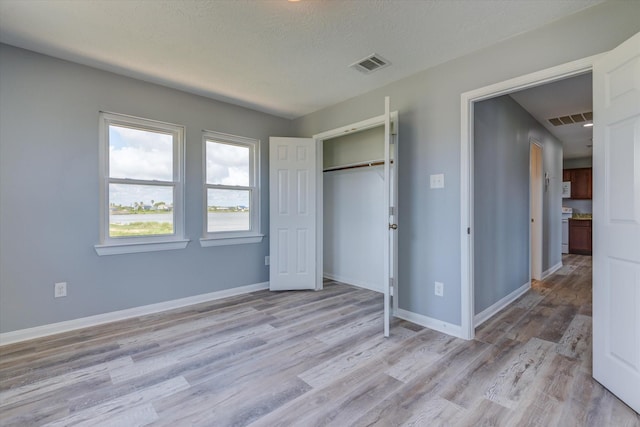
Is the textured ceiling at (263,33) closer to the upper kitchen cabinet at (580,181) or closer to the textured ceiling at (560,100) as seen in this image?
the textured ceiling at (560,100)

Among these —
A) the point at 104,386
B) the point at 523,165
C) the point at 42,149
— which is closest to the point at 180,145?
the point at 42,149

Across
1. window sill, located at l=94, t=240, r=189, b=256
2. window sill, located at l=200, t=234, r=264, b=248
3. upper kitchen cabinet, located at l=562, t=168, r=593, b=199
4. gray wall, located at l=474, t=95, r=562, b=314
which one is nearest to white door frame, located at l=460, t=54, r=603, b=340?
gray wall, located at l=474, t=95, r=562, b=314

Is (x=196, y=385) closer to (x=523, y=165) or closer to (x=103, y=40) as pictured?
(x=103, y=40)

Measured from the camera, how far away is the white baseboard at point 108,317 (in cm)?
247

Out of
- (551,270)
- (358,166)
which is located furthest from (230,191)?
(551,270)

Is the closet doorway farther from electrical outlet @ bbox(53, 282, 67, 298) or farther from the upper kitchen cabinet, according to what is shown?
the upper kitchen cabinet

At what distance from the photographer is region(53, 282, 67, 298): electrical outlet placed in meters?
2.62

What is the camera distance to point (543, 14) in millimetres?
2006

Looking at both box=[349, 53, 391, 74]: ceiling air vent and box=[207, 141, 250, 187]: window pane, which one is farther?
box=[207, 141, 250, 187]: window pane

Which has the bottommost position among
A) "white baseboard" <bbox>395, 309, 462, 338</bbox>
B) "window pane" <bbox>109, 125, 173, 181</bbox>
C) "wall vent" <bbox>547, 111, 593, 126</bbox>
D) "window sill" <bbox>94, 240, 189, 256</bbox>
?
"white baseboard" <bbox>395, 309, 462, 338</bbox>

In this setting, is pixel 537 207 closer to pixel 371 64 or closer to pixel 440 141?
pixel 440 141

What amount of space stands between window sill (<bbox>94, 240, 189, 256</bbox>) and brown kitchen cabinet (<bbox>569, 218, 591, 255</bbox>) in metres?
8.52

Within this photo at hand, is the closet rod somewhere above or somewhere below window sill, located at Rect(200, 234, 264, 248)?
above

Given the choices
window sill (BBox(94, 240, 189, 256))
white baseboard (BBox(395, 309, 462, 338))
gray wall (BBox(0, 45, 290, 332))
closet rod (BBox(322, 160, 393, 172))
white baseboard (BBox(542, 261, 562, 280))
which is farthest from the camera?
white baseboard (BBox(542, 261, 562, 280))
